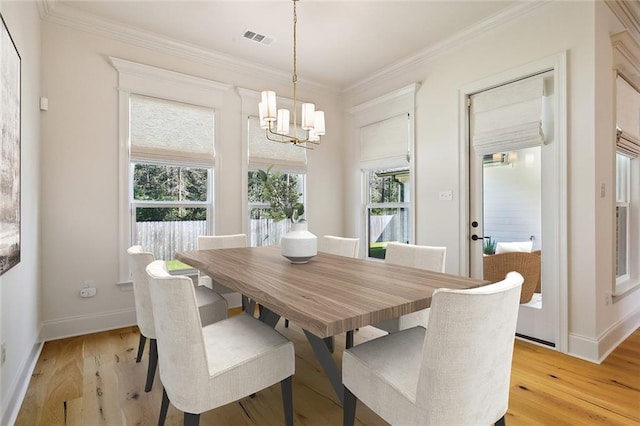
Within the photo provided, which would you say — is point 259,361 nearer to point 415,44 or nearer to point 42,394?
point 42,394

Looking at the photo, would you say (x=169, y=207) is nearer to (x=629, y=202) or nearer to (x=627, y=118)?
(x=627, y=118)

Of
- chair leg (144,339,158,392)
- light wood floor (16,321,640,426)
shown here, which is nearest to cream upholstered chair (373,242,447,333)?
light wood floor (16,321,640,426)

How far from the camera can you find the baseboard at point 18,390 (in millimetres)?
1660

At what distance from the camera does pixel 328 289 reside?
149 cm

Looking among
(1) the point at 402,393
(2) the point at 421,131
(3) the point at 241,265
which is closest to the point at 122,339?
(3) the point at 241,265

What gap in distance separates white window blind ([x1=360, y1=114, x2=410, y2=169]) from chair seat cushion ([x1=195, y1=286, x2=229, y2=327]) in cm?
265

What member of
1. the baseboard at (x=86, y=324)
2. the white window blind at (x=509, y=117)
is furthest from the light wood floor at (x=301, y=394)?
the white window blind at (x=509, y=117)

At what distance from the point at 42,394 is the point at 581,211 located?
3.90 meters

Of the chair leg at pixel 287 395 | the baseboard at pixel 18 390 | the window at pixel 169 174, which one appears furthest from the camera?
the window at pixel 169 174

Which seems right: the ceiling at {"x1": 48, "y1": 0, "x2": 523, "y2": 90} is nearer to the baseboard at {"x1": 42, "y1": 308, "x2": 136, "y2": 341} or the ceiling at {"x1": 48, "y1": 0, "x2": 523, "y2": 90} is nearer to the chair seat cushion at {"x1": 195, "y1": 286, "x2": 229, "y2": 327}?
the chair seat cushion at {"x1": 195, "y1": 286, "x2": 229, "y2": 327}

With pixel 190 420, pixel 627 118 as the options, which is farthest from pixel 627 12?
pixel 190 420

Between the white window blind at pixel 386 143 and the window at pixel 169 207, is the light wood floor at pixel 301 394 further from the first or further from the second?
the white window blind at pixel 386 143

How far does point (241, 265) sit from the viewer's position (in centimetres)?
207

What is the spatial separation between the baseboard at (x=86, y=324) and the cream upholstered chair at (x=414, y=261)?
8.21 ft
